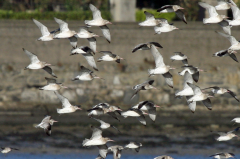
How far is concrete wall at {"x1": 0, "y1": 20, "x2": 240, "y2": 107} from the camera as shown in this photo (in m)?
31.9

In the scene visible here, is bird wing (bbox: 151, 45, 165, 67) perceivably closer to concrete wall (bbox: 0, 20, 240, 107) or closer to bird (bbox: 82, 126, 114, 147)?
bird (bbox: 82, 126, 114, 147)

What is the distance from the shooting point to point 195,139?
92.3 ft

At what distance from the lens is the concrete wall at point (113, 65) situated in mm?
31859

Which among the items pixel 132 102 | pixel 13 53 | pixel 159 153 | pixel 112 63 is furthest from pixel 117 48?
pixel 159 153

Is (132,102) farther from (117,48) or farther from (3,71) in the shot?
(3,71)

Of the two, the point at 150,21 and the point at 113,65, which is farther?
the point at 113,65

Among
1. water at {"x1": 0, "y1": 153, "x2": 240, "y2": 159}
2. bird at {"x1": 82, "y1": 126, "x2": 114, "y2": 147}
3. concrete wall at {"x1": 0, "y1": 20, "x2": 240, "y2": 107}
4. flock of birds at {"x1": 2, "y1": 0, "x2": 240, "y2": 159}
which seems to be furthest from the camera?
concrete wall at {"x1": 0, "y1": 20, "x2": 240, "y2": 107}

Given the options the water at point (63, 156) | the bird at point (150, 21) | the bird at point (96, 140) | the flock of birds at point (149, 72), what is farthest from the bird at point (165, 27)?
the water at point (63, 156)

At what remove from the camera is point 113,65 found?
32.3m

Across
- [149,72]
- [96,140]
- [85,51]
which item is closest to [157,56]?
[149,72]

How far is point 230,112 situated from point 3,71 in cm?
1236

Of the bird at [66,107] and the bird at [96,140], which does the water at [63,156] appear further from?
the bird at [96,140]

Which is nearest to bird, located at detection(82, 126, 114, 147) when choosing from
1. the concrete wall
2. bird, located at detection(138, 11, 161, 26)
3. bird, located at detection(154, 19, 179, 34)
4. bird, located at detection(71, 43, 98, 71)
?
bird, located at detection(71, 43, 98, 71)

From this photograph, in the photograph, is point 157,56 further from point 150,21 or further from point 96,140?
point 96,140
